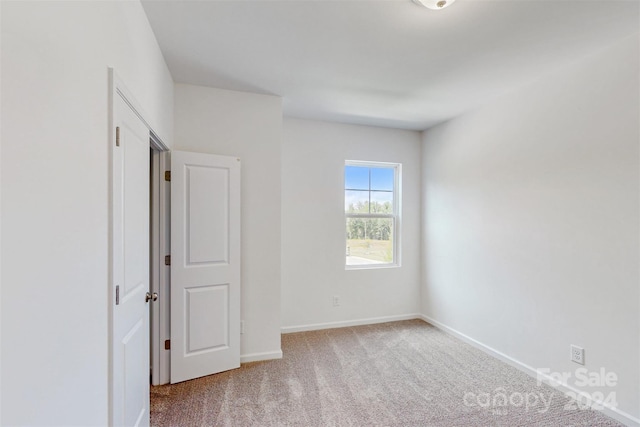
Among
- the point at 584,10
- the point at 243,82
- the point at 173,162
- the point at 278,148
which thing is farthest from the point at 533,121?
the point at 173,162

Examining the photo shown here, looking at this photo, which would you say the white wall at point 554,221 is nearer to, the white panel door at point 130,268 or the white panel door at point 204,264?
the white panel door at point 204,264

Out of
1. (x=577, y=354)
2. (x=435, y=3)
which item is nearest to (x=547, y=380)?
(x=577, y=354)

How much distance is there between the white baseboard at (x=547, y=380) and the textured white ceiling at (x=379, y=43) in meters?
2.54

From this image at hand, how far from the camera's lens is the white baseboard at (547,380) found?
2.00 meters

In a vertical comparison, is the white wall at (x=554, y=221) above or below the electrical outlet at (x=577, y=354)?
above

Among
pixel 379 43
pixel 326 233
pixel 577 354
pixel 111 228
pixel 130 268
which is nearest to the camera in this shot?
pixel 111 228

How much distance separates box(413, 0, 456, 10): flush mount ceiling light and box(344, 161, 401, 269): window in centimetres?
237

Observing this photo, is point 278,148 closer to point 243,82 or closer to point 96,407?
point 243,82

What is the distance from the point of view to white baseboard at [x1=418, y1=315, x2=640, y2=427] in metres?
2.00

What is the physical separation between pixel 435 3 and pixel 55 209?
1.96 m

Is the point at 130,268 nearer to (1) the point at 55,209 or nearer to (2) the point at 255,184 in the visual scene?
(1) the point at 55,209

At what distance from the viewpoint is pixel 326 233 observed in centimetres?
378

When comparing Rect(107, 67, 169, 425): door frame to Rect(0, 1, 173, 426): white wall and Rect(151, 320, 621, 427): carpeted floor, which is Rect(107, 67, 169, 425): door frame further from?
Rect(151, 320, 621, 427): carpeted floor

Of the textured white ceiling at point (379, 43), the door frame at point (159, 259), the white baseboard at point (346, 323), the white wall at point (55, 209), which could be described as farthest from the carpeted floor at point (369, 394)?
the textured white ceiling at point (379, 43)
